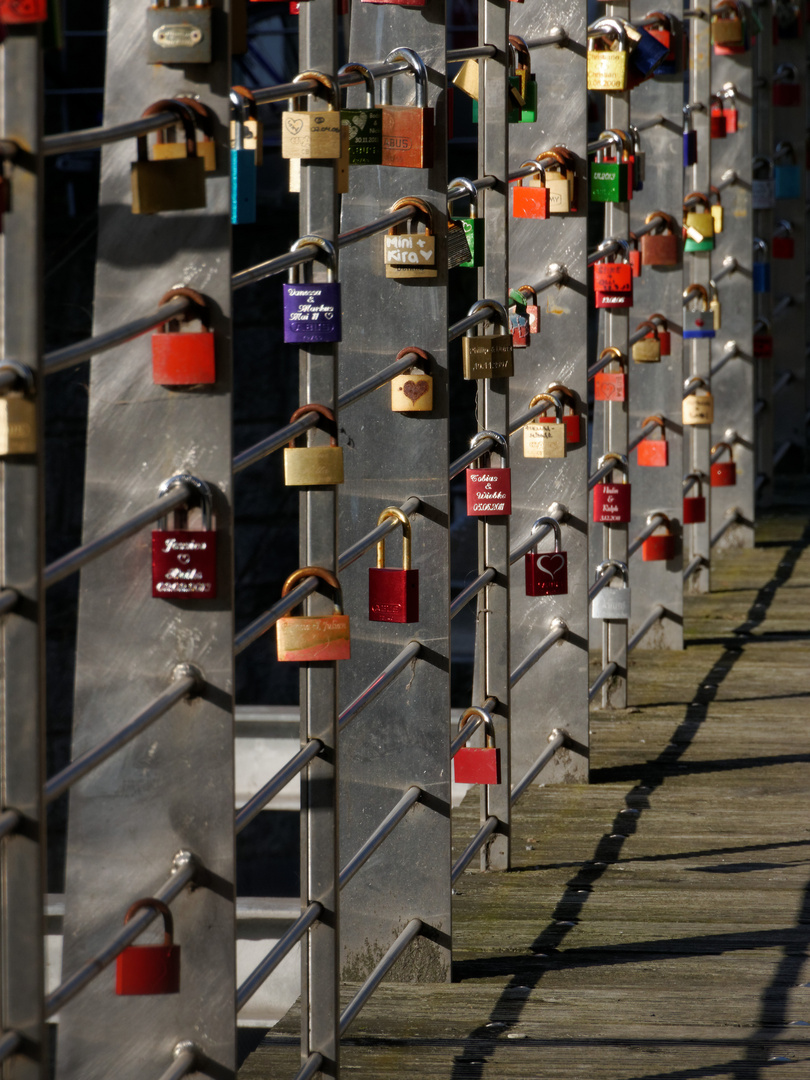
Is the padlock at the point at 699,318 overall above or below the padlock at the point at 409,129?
above

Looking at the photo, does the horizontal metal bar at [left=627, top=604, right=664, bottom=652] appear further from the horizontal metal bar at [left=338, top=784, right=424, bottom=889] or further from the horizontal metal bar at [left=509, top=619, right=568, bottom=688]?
the horizontal metal bar at [left=338, top=784, right=424, bottom=889]

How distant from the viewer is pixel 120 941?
4.38 ft

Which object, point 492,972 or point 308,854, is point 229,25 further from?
point 492,972

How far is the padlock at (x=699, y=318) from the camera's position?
4727 millimetres

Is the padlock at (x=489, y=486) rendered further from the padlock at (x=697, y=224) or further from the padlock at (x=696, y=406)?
the padlock at (x=697, y=224)

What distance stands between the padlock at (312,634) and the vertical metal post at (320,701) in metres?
0.03

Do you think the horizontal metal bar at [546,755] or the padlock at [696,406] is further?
the padlock at [696,406]

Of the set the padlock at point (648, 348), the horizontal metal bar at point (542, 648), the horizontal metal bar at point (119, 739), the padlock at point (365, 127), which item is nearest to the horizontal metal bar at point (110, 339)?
the horizontal metal bar at point (119, 739)

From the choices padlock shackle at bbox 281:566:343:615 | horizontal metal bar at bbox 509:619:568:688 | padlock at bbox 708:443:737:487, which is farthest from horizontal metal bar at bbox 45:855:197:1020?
padlock at bbox 708:443:737:487

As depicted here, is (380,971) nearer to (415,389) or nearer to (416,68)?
(415,389)

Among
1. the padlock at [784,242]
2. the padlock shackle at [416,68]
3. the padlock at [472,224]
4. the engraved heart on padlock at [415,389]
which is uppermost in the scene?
the padlock at [784,242]

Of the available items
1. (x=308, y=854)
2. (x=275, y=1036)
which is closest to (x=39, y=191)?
(x=308, y=854)

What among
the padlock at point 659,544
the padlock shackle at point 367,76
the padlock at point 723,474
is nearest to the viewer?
the padlock shackle at point 367,76

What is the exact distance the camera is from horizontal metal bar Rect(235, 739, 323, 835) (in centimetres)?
159
